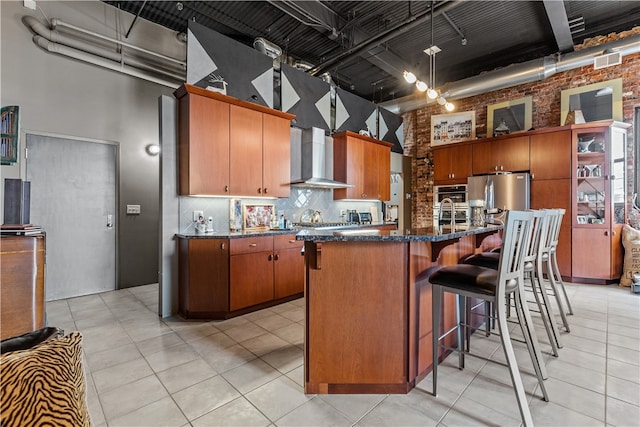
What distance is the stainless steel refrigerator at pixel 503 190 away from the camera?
5.35 meters

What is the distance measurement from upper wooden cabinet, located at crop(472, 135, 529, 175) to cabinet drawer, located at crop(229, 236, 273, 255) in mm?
4631

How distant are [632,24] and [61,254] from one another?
947 centimetres

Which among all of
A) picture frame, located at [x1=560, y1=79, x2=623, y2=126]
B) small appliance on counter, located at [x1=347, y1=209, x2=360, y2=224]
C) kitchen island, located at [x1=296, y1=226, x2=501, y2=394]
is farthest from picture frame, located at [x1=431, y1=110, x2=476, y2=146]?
kitchen island, located at [x1=296, y1=226, x2=501, y2=394]

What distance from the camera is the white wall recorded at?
371 centimetres

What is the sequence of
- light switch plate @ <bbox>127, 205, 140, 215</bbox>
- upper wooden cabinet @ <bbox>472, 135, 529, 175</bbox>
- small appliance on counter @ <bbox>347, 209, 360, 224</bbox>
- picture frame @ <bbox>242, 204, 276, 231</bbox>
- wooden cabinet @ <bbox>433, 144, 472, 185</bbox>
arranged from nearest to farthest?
picture frame @ <bbox>242, 204, 276, 231</bbox>, light switch plate @ <bbox>127, 205, 140, 215</bbox>, upper wooden cabinet @ <bbox>472, 135, 529, 175</bbox>, small appliance on counter @ <bbox>347, 209, 360, 224</bbox>, wooden cabinet @ <bbox>433, 144, 472, 185</bbox>

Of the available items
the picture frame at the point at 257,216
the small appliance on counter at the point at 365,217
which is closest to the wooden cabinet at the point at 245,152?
the picture frame at the point at 257,216

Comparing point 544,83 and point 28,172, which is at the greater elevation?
point 544,83

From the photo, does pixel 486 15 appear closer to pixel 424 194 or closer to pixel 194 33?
pixel 424 194

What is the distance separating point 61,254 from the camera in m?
4.16

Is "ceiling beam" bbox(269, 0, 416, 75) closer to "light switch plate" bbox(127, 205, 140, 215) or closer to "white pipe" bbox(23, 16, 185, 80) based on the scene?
"white pipe" bbox(23, 16, 185, 80)

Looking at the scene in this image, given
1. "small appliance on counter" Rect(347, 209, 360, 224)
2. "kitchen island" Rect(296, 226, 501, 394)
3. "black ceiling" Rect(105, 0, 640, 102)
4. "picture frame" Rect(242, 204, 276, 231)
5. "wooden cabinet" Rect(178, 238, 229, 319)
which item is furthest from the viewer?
"small appliance on counter" Rect(347, 209, 360, 224)

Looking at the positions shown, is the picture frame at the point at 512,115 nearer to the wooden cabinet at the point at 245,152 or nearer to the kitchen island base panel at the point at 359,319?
the wooden cabinet at the point at 245,152

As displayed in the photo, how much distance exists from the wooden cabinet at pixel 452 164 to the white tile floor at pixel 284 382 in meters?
3.60

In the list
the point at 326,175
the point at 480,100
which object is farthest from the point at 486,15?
the point at 326,175
